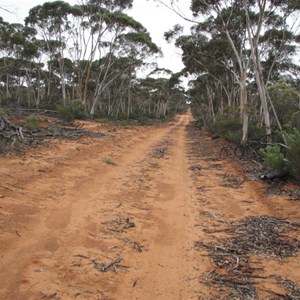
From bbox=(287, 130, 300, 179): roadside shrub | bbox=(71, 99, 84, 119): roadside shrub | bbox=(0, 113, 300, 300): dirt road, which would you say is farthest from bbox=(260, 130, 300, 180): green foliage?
bbox=(71, 99, 84, 119): roadside shrub

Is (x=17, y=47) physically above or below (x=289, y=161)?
above

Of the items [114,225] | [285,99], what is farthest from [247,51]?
[114,225]

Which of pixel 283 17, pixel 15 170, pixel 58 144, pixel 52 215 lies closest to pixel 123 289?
pixel 52 215

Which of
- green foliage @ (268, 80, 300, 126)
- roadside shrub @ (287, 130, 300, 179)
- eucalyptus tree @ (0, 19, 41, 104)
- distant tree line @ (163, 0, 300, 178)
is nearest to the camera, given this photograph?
roadside shrub @ (287, 130, 300, 179)

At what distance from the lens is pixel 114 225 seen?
213 inches

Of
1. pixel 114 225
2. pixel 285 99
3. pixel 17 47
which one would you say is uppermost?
pixel 17 47

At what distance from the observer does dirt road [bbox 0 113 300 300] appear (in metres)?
3.64

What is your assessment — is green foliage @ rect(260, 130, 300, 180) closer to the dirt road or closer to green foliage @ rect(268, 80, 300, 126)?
the dirt road

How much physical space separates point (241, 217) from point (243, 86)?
10.6 metres

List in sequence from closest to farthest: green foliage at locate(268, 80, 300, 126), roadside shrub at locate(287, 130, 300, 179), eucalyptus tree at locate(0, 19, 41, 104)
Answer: roadside shrub at locate(287, 130, 300, 179) → green foliage at locate(268, 80, 300, 126) → eucalyptus tree at locate(0, 19, 41, 104)

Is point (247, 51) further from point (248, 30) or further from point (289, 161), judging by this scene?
point (289, 161)

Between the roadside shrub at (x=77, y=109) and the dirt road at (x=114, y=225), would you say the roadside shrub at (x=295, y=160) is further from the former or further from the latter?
the roadside shrub at (x=77, y=109)

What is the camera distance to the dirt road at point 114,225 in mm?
3645

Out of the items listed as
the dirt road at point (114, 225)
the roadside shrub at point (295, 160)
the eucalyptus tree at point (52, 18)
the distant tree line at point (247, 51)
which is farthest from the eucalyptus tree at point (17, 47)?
the roadside shrub at point (295, 160)
